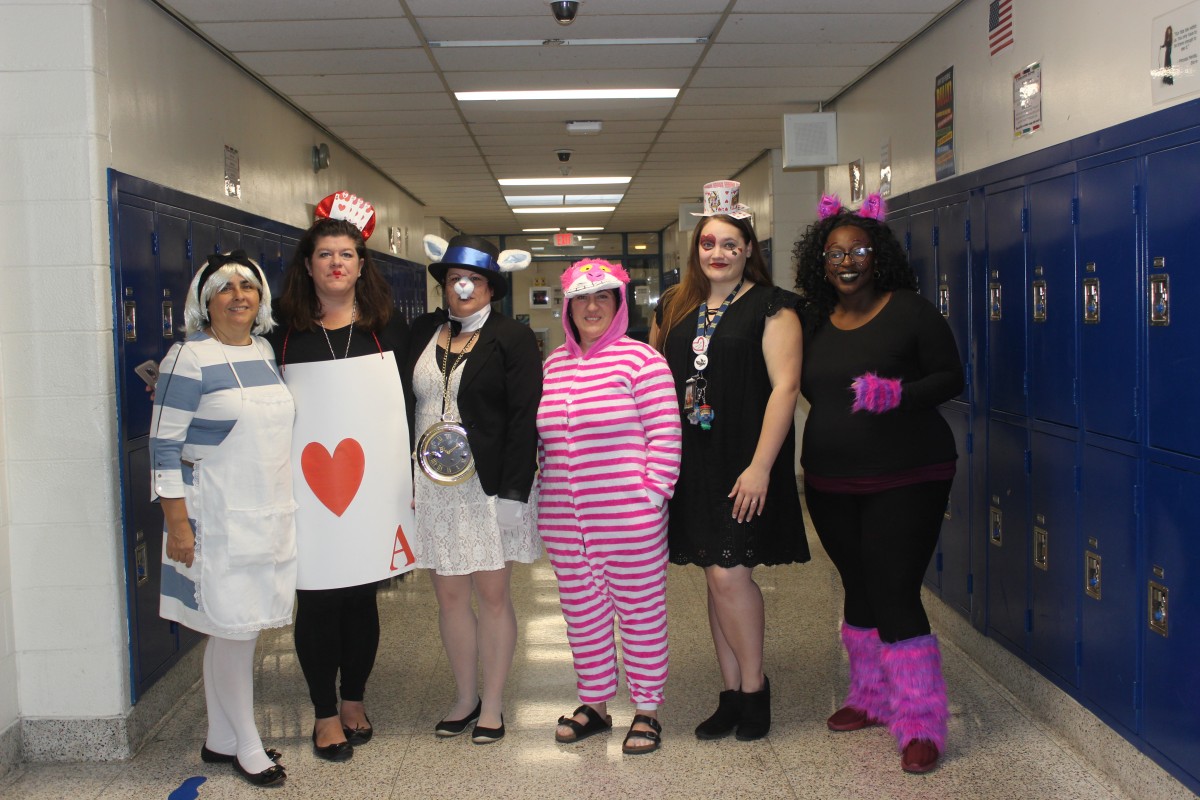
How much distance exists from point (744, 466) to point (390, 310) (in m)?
1.10

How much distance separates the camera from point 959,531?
3.93 m

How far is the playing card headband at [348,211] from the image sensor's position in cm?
297

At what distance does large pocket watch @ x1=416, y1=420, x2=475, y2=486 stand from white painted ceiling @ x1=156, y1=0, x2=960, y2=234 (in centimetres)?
192

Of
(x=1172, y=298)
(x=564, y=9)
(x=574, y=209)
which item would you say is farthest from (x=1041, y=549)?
(x=574, y=209)

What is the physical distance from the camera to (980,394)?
3.63m

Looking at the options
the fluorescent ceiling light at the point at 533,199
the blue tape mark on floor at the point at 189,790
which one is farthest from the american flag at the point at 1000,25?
the fluorescent ceiling light at the point at 533,199

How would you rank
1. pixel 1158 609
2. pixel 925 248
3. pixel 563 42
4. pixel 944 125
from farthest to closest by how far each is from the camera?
pixel 563 42 < pixel 944 125 < pixel 925 248 < pixel 1158 609

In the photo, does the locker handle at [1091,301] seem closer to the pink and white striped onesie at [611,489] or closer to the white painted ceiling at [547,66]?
the pink and white striped onesie at [611,489]

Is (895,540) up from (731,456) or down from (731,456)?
down

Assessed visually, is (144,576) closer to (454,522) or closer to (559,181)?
(454,522)

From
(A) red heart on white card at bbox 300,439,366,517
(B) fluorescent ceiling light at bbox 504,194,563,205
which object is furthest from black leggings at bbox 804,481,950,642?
(B) fluorescent ceiling light at bbox 504,194,563,205

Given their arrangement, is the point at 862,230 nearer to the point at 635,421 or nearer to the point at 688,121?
the point at 635,421

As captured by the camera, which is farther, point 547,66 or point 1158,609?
point 547,66

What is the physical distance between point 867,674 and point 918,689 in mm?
313
